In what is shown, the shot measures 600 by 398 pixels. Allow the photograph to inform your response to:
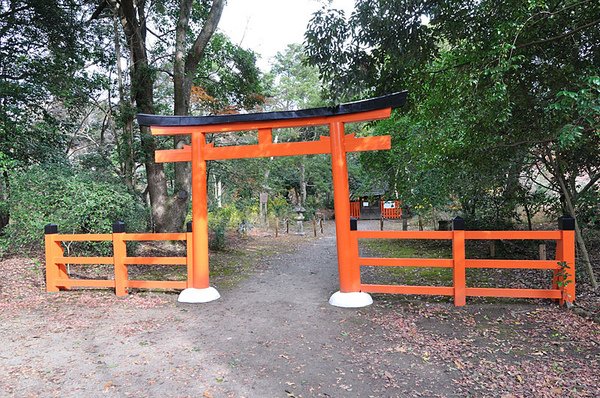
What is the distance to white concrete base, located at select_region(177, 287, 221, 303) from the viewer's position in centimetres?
542

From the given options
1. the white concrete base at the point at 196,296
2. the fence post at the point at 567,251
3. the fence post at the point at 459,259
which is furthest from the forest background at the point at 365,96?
the white concrete base at the point at 196,296

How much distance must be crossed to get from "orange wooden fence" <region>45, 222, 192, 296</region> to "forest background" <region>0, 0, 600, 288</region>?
0.91 m

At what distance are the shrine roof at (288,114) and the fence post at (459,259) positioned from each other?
1753 millimetres

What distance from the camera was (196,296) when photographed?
5.45m

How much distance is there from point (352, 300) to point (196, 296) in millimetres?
2238

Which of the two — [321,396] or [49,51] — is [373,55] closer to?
[321,396]

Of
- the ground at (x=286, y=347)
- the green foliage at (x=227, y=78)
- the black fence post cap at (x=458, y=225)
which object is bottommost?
the ground at (x=286, y=347)

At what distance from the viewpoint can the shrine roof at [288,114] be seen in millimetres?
4941

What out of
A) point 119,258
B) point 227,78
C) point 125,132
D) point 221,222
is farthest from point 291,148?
point 221,222

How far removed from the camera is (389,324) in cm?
435

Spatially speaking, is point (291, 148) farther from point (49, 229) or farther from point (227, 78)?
point (227, 78)

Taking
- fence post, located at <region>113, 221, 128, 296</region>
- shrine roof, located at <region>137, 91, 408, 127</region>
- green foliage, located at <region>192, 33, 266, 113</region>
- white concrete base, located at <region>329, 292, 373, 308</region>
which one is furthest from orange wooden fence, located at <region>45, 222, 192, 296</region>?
green foliage, located at <region>192, 33, 266, 113</region>

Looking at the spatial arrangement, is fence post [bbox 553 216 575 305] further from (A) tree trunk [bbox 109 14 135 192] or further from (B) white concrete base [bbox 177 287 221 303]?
(A) tree trunk [bbox 109 14 135 192]

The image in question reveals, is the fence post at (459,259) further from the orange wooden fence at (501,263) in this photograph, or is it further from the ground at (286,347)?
the ground at (286,347)
